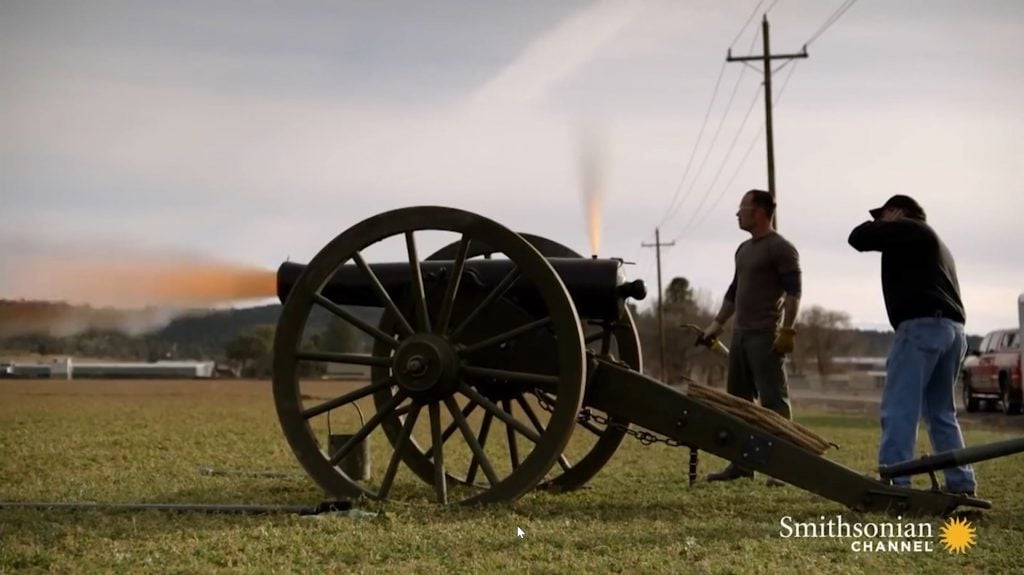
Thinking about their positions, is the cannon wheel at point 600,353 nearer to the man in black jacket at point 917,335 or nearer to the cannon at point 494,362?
Answer: the cannon at point 494,362

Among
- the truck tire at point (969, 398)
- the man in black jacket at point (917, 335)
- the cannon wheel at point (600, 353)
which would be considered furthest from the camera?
the truck tire at point (969, 398)

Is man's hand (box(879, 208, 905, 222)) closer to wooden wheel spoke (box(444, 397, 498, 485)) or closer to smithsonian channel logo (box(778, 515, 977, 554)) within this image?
smithsonian channel logo (box(778, 515, 977, 554))

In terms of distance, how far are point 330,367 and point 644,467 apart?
2220 inches

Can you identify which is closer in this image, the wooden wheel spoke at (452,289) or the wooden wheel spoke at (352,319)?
the wooden wheel spoke at (452,289)

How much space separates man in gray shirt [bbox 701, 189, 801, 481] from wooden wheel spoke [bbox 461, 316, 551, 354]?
1.96 metres

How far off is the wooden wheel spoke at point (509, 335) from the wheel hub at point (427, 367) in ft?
0.40

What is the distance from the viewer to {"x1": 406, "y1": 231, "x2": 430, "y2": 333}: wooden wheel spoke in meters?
6.91

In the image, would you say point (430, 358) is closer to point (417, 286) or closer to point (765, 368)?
point (417, 286)

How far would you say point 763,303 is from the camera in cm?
815

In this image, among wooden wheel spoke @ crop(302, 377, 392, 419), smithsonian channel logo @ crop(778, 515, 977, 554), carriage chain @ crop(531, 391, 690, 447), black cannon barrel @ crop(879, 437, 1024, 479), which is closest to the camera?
smithsonian channel logo @ crop(778, 515, 977, 554)

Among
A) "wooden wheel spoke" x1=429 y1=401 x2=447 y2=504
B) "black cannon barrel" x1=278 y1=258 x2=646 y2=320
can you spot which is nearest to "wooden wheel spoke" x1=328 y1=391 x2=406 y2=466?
"wooden wheel spoke" x1=429 y1=401 x2=447 y2=504

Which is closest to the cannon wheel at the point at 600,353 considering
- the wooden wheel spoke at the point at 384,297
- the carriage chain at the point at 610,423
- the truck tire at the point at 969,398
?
the carriage chain at the point at 610,423

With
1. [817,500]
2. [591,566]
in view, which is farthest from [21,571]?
[817,500]

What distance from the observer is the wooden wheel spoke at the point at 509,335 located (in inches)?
264
